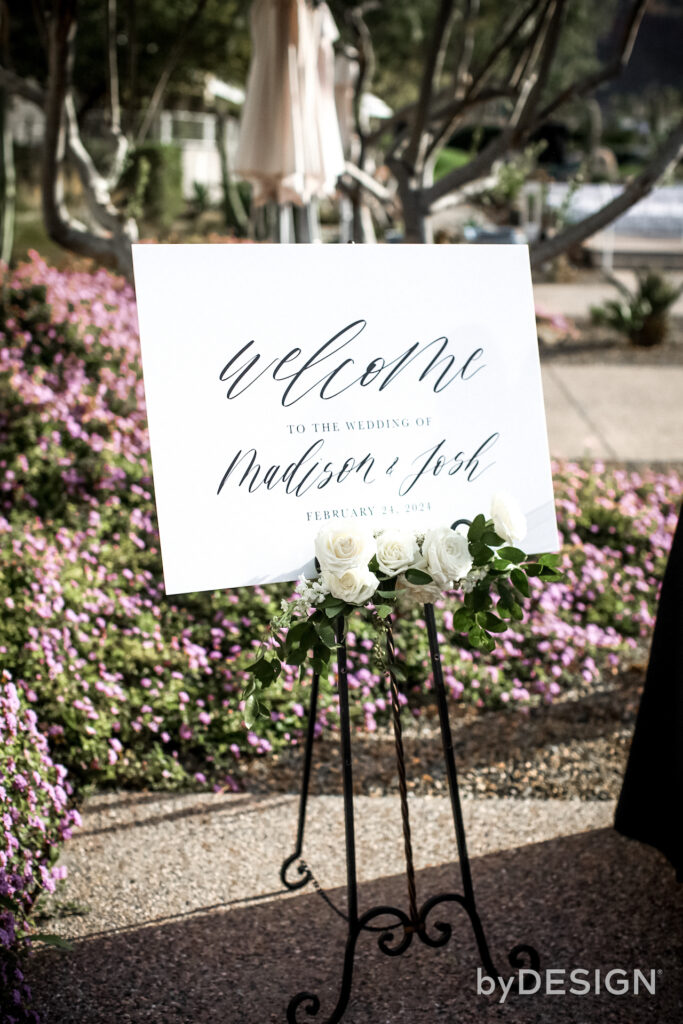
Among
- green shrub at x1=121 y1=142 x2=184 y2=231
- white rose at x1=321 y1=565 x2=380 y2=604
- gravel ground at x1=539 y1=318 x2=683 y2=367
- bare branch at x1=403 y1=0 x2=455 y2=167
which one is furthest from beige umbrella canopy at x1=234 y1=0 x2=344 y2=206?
green shrub at x1=121 y1=142 x2=184 y2=231

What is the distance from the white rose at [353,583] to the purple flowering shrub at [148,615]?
114cm

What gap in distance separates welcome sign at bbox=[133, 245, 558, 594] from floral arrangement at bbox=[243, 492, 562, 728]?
0.34 ft

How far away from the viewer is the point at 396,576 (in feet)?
6.91

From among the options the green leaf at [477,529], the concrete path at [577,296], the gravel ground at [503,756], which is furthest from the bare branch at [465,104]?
the green leaf at [477,529]

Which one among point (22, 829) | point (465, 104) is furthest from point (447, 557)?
point (465, 104)

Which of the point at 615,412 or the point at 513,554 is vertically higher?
the point at 513,554

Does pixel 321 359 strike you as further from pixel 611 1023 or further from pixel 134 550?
pixel 134 550

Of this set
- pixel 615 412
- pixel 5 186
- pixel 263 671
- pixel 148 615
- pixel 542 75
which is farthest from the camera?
pixel 5 186

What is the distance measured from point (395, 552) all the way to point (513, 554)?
0.26 meters

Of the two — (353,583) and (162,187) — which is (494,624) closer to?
(353,583)

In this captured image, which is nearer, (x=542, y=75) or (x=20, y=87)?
(x=542, y=75)

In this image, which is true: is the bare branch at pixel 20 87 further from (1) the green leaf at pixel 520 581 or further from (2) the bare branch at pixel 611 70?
(1) the green leaf at pixel 520 581

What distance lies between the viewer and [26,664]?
2.97m

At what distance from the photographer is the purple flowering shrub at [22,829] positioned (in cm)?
207
